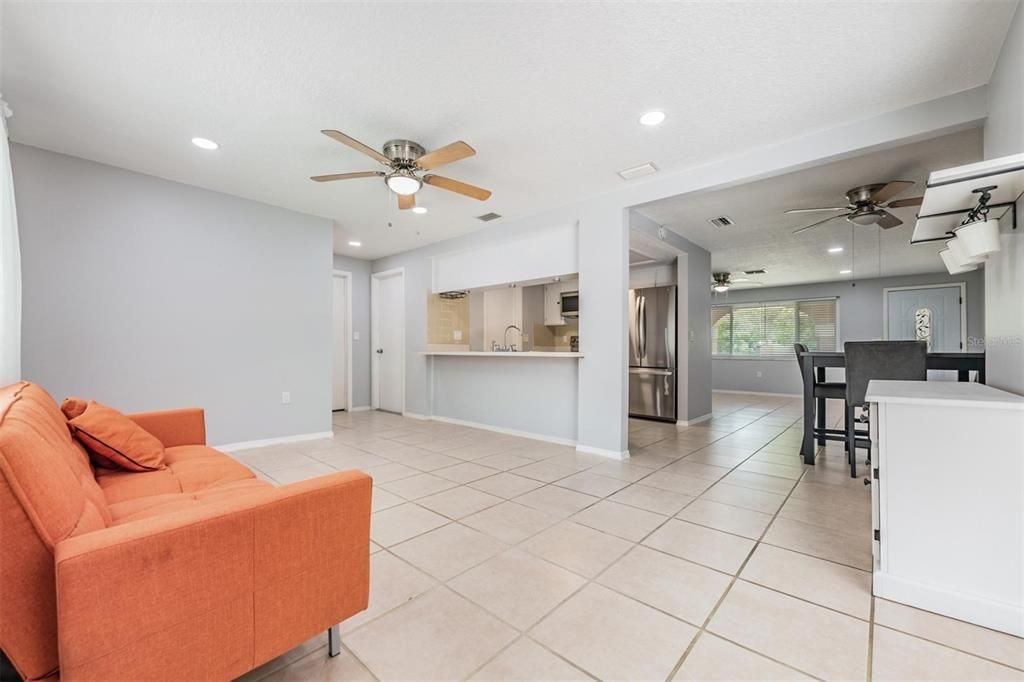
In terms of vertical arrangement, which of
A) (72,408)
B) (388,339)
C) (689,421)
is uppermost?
(388,339)

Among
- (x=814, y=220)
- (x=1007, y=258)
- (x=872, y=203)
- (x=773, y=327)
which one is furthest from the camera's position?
(x=773, y=327)

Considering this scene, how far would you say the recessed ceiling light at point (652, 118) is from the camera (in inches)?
107

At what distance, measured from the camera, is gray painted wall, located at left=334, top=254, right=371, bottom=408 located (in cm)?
679

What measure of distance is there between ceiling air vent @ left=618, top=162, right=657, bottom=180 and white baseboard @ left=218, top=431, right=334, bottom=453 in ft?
Result: 13.6

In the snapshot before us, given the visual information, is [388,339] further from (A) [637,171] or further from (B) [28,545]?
(B) [28,545]

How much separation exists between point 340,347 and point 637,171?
507 cm

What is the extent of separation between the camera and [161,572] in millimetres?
1017

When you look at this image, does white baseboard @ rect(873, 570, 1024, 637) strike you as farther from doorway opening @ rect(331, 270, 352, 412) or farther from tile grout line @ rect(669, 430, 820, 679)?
doorway opening @ rect(331, 270, 352, 412)

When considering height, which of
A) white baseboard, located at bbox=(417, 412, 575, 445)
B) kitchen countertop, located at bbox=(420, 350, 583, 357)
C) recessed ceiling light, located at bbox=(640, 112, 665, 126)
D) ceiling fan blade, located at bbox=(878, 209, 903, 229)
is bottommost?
white baseboard, located at bbox=(417, 412, 575, 445)

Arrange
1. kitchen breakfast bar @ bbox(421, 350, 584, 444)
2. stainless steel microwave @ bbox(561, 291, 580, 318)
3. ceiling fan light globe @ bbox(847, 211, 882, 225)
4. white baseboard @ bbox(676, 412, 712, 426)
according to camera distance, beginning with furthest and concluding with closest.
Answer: stainless steel microwave @ bbox(561, 291, 580, 318)
white baseboard @ bbox(676, 412, 712, 426)
kitchen breakfast bar @ bbox(421, 350, 584, 444)
ceiling fan light globe @ bbox(847, 211, 882, 225)

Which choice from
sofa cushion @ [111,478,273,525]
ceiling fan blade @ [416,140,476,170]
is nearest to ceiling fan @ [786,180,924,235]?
ceiling fan blade @ [416,140,476,170]

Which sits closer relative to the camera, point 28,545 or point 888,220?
point 28,545

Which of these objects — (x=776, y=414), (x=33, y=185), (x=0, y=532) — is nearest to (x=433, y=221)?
(x=33, y=185)

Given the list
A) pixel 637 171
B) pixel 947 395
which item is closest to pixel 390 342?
pixel 637 171
